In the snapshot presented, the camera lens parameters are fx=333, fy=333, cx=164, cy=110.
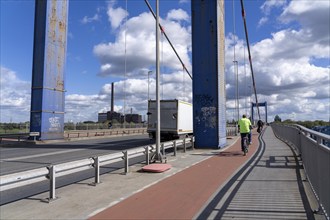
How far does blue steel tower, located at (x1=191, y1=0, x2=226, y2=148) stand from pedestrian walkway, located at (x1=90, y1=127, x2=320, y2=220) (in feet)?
28.6

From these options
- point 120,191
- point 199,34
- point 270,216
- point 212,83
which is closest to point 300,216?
point 270,216

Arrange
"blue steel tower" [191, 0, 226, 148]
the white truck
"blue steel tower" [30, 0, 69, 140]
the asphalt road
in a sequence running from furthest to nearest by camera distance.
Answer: "blue steel tower" [30, 0, 69, 140] < the white truck < "blue steel tower" [191, 0, 226, 148] < the asphalt road

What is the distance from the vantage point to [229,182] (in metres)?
8.70

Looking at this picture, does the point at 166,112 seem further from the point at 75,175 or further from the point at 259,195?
the point at 259,195

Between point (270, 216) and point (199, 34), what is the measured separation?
15.5 meters

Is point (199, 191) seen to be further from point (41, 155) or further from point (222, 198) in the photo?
point (41, 155)

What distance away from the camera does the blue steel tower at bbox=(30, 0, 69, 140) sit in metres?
27.3

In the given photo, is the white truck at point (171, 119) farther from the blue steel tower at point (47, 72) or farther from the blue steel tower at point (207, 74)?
the blue steel tower at point (47, 72)

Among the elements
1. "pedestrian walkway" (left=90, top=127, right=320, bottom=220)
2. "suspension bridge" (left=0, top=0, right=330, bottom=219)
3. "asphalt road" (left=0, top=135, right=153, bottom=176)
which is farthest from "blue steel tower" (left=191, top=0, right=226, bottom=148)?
"pedestrian walkway" (left=90, top=127, right=320, bottom=220)

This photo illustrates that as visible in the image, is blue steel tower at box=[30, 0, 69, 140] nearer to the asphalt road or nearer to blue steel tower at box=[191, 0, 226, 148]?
the asphalt road

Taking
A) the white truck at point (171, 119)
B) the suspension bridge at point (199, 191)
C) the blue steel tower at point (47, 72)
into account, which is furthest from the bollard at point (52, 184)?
the blue steel tower at point (47, 72)

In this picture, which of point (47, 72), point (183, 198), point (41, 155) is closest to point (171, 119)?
point (47, 72)

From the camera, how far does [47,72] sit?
27500 mm

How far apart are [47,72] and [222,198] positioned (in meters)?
23.8
